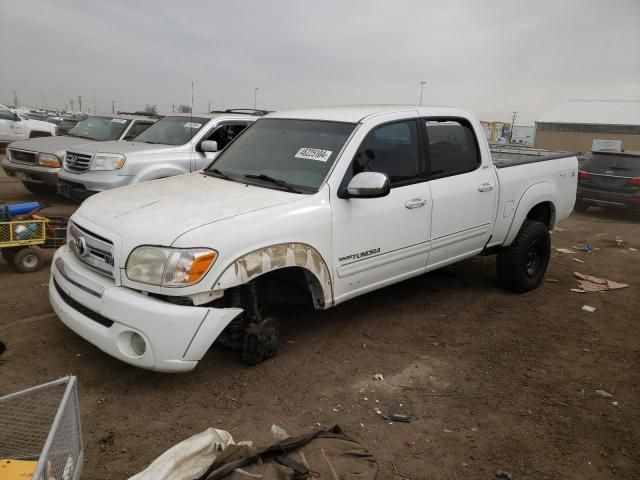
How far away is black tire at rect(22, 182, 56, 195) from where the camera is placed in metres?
8.90

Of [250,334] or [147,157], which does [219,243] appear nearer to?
[250,334]

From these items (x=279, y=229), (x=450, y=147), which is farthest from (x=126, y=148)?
(x=279, y=229)

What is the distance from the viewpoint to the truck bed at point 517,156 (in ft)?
16.9

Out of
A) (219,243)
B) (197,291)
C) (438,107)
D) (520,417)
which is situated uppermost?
(438,107)

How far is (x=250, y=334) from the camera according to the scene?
11.3 feet

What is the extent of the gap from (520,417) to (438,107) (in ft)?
9.01

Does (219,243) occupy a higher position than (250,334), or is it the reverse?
(219,243)

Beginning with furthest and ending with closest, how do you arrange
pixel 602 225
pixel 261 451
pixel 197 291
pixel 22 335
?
pixel 602 225, pixel 22 335, pixel 197 291, pixel 261 451

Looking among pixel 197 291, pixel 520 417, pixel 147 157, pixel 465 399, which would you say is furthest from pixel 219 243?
pixel 147 157

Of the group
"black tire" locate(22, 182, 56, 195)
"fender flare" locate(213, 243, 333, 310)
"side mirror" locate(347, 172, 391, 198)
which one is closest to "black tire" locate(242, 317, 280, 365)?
"fender flare" locate(213, 243, 333, 310)

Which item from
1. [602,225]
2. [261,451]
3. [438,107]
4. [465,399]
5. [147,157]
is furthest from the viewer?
[602,225]

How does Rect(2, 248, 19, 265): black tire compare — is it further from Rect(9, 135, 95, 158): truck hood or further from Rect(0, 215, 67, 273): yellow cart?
Rect(9, 135, 95, 158): truck hood

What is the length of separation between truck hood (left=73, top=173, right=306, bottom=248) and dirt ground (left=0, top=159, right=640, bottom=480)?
982 millimetres

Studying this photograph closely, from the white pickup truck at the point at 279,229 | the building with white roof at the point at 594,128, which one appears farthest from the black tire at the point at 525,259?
the building with white roof at the point at 594,128
